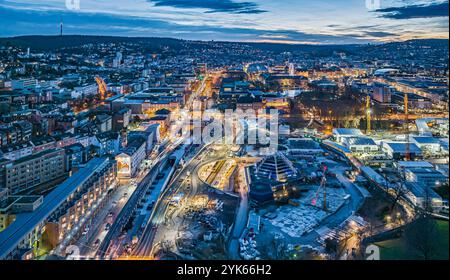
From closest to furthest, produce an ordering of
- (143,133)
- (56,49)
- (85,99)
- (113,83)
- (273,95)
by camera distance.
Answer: (143,133) < (85,99) < (273,95) < (113,83) < (56,49)

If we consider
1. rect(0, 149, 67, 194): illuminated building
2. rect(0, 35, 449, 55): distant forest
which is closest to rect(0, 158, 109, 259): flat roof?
rect(0, 149, 67, 194): illuminated building

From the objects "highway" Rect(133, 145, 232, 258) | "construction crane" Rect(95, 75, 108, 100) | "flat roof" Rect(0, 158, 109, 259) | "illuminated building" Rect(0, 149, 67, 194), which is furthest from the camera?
"construction crane" Rect(95, 75, 108, 100)

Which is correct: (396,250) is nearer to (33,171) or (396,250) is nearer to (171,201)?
(171,201)

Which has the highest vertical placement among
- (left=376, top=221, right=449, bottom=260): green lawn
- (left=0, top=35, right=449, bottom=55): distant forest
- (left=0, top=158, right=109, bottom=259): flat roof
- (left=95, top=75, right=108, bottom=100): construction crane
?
(left=0, top=35, right=449, bottom=55): distant forest

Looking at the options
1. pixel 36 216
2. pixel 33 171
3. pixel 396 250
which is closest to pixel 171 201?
pixel 36 216

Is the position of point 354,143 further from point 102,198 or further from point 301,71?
point 301,71

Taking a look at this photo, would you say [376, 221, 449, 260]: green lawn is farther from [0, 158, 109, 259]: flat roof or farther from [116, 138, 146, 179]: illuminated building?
[116, 138, 146, 179]: illuminated building

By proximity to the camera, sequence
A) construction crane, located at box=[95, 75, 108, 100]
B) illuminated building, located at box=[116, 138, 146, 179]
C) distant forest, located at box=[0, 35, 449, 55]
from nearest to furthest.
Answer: illuminated building, located at box=[116, 138, 146, 179] < construction crane, located at box=[95, 75, 108, 100] < distant forest, located at box=[0, 35, 449, 55]

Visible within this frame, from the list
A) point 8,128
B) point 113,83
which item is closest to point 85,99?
point 113,83
